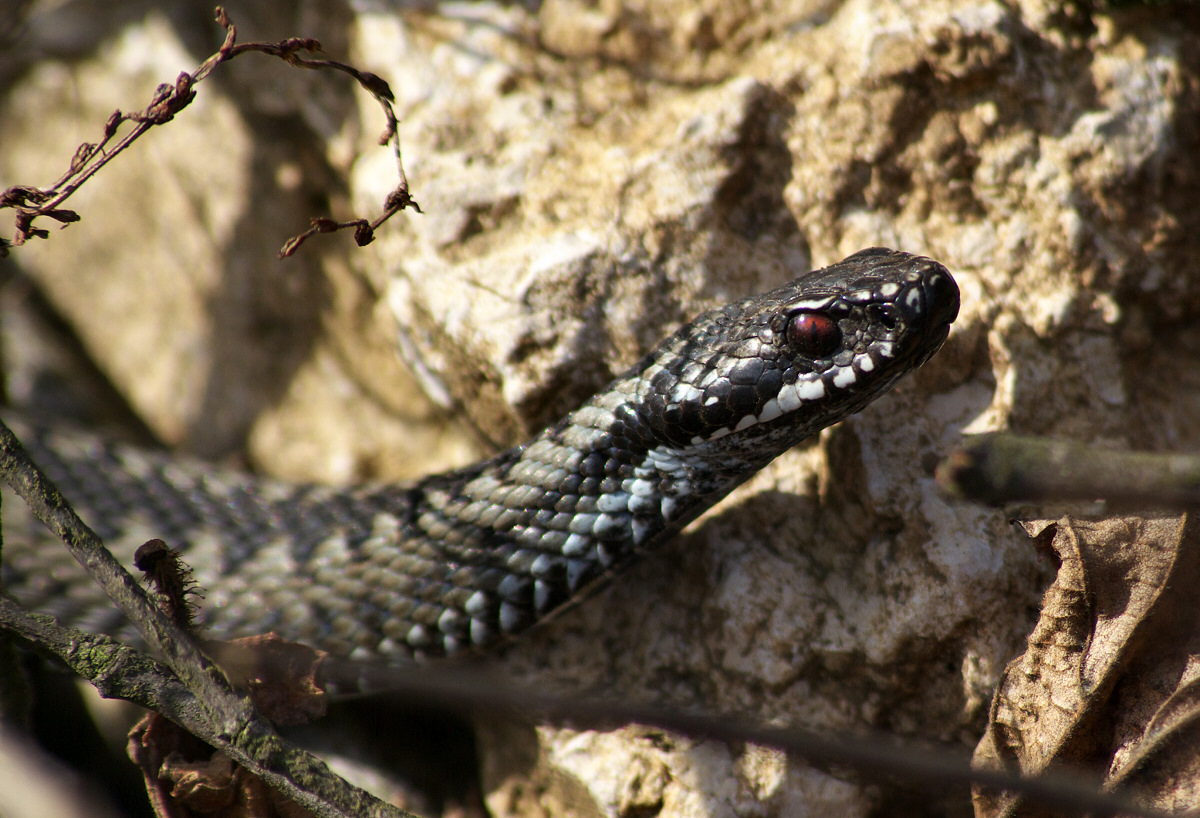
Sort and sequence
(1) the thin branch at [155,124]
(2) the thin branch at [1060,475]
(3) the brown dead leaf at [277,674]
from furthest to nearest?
(3) the brown dead leaf at [277,674], (1) the thin branch at [155,124], (2) the thin branch at [1060,475]

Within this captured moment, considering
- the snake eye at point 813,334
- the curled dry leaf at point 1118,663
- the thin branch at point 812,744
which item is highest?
the snake eye at point 813,334

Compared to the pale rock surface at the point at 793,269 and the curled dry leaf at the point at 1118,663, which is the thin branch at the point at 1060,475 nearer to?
the curled dry leaf at the point at 1118,663

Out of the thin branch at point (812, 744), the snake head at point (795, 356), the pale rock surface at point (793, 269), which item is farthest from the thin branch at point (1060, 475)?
the pale rock surface at point (793, 269)

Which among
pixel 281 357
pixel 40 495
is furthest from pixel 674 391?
pixel 281 357

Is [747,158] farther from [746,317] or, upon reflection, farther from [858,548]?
[858,548]

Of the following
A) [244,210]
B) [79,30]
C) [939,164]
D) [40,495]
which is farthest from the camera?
[79,30]

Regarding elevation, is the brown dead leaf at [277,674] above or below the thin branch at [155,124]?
below

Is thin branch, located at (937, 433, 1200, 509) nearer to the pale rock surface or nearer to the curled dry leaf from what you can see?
the curled dry leaf
